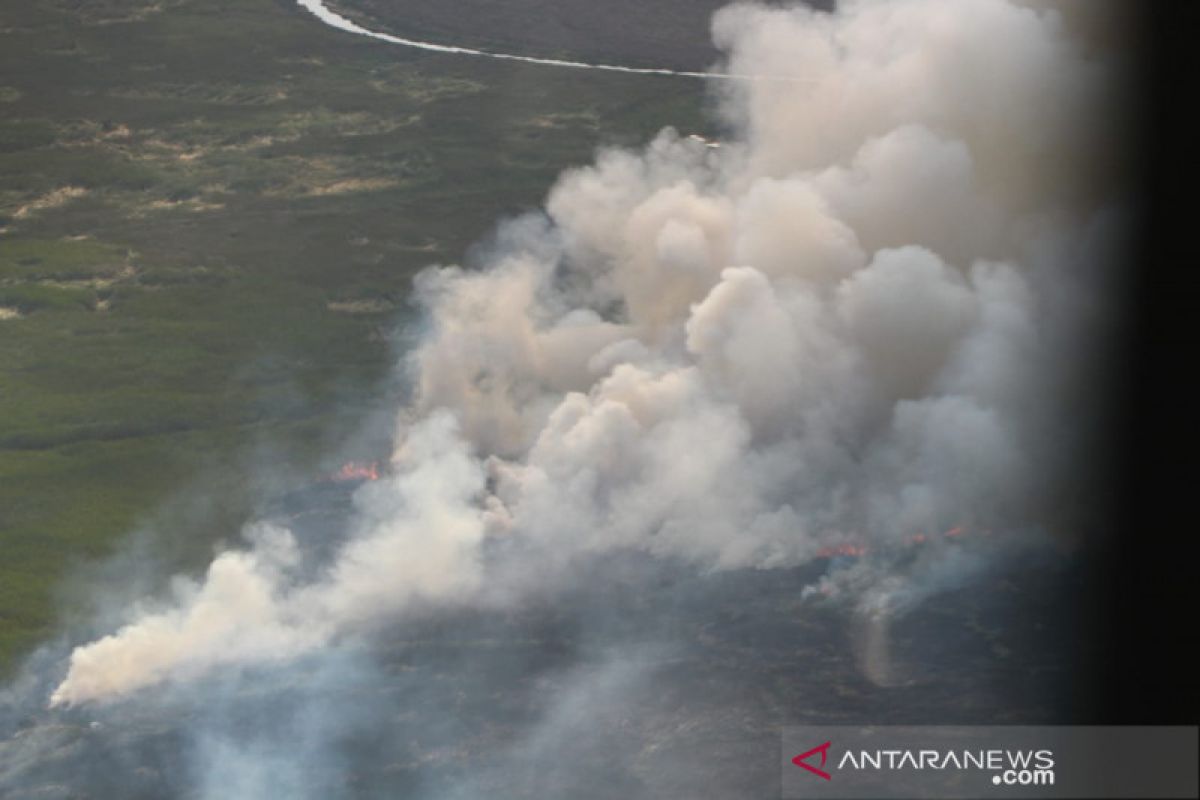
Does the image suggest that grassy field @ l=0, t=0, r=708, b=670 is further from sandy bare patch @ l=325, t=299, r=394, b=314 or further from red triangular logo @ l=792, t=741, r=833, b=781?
red triangular logo @ l=792, t=741, r=833, b=781

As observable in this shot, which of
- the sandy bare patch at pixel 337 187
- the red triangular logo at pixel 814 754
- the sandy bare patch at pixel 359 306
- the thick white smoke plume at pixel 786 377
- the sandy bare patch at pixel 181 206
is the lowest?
the red triangular logo at pixel 814 754

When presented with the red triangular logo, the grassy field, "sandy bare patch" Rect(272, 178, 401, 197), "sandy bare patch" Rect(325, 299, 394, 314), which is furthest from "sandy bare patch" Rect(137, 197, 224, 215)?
the red triangular logo

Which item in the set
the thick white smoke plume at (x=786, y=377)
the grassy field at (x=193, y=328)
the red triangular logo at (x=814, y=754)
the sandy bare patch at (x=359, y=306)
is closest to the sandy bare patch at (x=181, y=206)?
the grassy field at (x=193, y=328)

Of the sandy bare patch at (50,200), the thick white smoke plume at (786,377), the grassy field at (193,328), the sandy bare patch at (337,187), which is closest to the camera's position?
the thick white smoke plume at (786,377)

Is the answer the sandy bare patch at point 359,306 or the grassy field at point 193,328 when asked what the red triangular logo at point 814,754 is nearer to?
the grassy field at point 193,328

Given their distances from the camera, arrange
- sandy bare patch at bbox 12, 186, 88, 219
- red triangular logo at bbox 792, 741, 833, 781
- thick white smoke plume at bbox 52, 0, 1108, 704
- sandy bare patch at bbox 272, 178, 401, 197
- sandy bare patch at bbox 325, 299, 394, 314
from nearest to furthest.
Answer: red triangular logo at bbox 792, 741, 833, 781
thick white smoke plume at bbox 52, 0, 1108, 704
sandy bare patch at bbox 325, 299, 394, 314
sandy bare patch at bbox 12, 186, 88, 219
sandy bare patch at bbox 272, 178, 401, 197

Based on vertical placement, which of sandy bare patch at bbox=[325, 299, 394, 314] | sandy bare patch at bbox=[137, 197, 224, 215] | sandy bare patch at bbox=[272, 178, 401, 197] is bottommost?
sandy bare patch at bbox=[325, 299, 394, 314]

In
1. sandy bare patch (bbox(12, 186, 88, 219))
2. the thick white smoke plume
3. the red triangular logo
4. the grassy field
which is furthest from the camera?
sandy bare patch (bbox(12, 186, 88, 219))

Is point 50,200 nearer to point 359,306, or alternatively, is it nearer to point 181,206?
point 181,206

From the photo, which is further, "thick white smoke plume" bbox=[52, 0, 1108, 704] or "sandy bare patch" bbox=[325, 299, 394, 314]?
"sandy bare patch" bbox=[325, 299, 394, 314]
